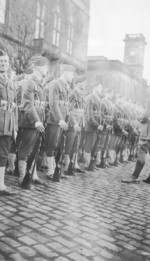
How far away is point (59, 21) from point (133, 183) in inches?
761

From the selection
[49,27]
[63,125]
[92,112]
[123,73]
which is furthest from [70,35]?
[63,125]

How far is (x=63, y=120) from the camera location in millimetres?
5941

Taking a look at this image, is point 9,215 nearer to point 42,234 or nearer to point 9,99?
point 42,234

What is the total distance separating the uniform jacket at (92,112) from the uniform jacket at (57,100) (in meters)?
1.87

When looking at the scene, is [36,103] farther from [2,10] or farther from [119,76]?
[119,76]

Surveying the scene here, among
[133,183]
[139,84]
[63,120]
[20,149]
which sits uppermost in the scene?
[139,84]

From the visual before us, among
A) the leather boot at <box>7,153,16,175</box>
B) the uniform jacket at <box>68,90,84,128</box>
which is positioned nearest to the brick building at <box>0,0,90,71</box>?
the uniform jacket at <box>68,90,84,128</box>

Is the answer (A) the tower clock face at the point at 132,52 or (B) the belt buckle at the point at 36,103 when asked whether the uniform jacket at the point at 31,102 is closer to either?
(B) the belt buckle at the point at 36,103

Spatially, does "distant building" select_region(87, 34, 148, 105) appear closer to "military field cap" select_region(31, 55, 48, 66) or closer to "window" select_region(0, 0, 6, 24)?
"window" select_region(0, 0, 6, 24)

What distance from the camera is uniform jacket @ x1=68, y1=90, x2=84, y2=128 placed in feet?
21.9

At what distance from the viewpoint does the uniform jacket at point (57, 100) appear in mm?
5938

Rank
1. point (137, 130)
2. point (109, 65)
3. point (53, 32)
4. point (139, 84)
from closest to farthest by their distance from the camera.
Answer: point (137, 130)
point (53, 32)
point (109, 65)
point (139, 84)

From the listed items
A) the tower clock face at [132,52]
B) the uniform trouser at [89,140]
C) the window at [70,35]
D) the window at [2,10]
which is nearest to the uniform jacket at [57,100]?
the uniform trouser at [89,140]

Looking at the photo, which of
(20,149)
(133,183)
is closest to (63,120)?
(20,149)
